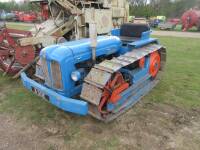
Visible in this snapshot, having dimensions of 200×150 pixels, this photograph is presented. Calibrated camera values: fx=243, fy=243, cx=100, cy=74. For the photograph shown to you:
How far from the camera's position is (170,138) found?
3.63 metres

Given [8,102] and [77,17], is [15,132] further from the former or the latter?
[77,17]

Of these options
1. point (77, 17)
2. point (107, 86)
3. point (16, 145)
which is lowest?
point (16, 145)

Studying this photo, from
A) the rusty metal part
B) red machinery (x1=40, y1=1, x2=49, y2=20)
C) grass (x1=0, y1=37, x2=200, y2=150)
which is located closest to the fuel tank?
the rusty metal part

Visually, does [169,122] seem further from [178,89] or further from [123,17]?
[123,17]

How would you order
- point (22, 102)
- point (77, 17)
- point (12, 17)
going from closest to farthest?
1. point (22, 102)
2. point (77, 17)
3. point (12, 17)

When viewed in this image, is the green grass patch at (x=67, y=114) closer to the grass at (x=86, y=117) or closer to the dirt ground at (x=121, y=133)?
the grass at (x=86, y=117)

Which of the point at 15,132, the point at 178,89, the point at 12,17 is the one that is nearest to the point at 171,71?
the point at 178,89

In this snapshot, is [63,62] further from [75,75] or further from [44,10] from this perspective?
[44,10]

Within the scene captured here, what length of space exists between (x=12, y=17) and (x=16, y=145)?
32773 millimetres

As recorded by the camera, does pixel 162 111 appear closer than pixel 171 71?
Yes

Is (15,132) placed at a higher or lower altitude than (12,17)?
lower

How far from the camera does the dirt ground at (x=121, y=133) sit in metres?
3.49

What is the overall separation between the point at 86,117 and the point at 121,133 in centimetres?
76

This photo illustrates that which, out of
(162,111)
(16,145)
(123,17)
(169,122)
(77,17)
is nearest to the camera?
(16,145)
